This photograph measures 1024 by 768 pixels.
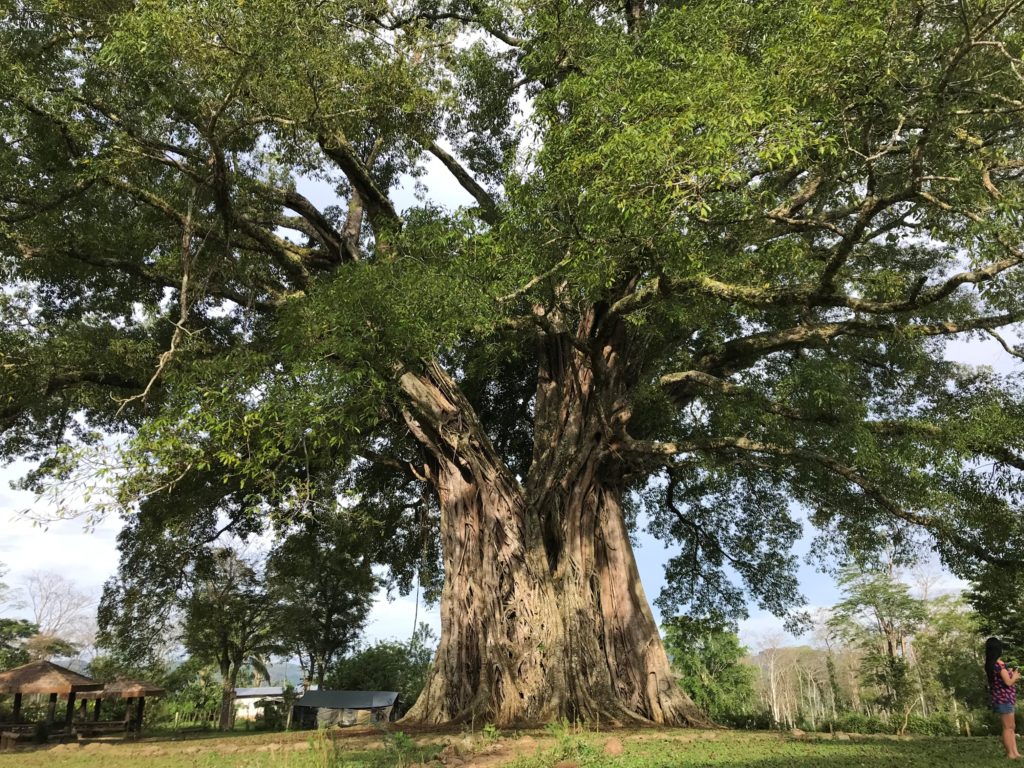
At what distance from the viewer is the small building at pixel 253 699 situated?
3486 centimetres

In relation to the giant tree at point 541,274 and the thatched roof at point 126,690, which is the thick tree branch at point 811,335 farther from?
the thatched roof at point 126,690

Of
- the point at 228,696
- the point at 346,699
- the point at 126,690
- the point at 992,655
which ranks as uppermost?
the point at 992,655

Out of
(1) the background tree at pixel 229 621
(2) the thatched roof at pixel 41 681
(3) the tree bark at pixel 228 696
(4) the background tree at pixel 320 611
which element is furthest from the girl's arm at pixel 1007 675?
(3) the tree bark at pixel 228 696

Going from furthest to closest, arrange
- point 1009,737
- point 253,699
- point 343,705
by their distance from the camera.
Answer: point 253,699 < point 343,705 < point 1009,737

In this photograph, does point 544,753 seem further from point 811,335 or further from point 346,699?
point 346,699

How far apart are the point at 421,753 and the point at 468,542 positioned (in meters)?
4.63

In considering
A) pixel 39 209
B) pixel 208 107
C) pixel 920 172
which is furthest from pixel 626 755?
pixel 39 209

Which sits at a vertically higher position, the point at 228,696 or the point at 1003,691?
the point at 1003,691

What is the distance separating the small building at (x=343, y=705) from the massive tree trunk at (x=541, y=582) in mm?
18878

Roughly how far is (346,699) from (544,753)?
24619mm

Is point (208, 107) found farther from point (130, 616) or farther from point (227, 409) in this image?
point (130, 616)

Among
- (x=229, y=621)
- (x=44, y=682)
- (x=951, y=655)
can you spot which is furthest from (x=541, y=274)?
(x=951, y=655)

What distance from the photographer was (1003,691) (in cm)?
541

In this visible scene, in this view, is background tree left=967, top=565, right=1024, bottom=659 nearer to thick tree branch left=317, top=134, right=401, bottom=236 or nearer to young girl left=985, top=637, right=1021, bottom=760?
young girl left=985, top=637, right=1021, bottom=760
